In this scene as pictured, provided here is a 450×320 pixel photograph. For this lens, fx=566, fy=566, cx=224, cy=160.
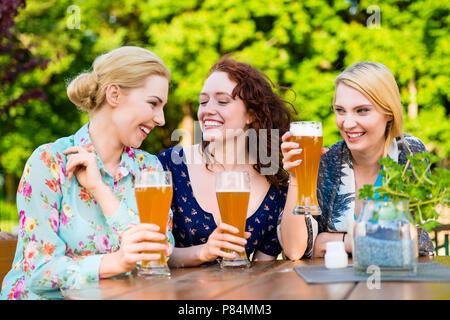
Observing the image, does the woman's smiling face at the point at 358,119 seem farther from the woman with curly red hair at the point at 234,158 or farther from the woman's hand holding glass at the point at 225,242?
the woman's hand holding glass at the point at 225,242

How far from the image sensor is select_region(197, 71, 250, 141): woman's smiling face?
2992 mm

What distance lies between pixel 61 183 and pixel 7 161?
13897 mm

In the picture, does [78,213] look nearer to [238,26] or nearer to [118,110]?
[118,110]

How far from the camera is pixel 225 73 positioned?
3098 millimetres

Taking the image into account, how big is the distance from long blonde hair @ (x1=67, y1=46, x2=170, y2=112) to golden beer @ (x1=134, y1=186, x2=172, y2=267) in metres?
0.68

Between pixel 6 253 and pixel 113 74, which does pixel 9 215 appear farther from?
pixel 113 74

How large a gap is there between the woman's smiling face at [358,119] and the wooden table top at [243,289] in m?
1.07

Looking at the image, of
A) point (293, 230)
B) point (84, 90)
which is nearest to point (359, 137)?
point (293, 230)

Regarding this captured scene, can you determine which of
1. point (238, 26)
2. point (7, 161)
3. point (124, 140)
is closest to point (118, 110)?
point (124, 140)

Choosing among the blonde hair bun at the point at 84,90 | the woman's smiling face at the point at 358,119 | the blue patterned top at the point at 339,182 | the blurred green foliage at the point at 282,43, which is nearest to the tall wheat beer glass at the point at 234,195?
the blonde hair bun at the point at 84,90

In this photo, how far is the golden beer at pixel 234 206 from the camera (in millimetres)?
2113

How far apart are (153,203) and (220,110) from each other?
1.13m

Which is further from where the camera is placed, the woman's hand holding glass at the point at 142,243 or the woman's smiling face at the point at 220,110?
the woman's smiling face at the point at 220,110

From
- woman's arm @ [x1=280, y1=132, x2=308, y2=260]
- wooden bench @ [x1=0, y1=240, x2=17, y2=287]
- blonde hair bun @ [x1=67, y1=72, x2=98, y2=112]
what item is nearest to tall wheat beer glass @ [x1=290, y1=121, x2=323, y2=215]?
woman's arm @ [x1=280, y1=132, x2=308, y2=260]
